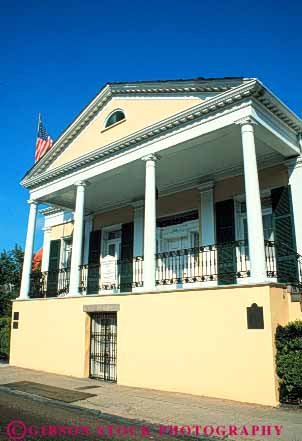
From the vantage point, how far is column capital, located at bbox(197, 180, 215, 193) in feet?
39.0

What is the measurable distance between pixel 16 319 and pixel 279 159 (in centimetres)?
974

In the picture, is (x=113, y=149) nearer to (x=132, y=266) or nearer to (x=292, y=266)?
(x=132, y=266)

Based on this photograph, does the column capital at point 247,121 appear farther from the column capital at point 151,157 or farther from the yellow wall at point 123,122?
the column capital at point 151,157

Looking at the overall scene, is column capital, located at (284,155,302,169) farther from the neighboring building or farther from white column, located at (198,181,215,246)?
white column, located at (198,181,215,246)

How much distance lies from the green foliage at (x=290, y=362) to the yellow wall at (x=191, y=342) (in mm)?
161

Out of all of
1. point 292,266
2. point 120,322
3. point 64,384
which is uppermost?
point 292,266

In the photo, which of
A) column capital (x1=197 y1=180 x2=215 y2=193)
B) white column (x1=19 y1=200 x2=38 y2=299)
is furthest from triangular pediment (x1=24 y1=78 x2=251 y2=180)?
column capital (x1=197 y1=180 x2=215 y2=193)

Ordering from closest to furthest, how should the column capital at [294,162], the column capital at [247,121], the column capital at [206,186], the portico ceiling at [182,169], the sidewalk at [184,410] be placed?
the sidewalk at [184,410], the column capital at [247,121], the portico ceiling at [182,169], the column capital at [294,162], the column capital at [206,186]

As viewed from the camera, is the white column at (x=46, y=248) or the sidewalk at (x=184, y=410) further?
the white column at (x=46, y=248)

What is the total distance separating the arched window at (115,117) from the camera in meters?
12.0

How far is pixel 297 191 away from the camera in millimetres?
9914

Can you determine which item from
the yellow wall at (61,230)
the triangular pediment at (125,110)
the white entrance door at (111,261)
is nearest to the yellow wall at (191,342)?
the white entrance door at (111,261)

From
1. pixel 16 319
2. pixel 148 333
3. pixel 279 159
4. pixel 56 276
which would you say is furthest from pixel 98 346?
pixel 279 159

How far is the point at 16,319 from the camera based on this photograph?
42.7ft
